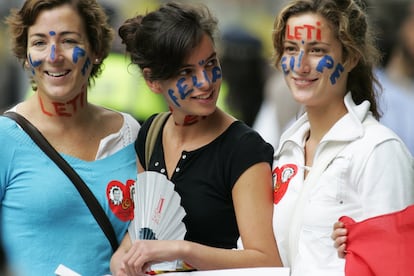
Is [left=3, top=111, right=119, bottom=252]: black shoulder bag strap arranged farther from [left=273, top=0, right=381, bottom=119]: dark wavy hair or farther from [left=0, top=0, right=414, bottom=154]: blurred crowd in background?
[left=273, top=0, right=381, bottom=119]: dark wavy hair

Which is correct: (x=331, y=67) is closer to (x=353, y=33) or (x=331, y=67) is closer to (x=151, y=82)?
(x=353, y=33)

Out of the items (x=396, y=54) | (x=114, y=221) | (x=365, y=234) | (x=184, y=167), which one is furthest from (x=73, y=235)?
(x=396, y=54)

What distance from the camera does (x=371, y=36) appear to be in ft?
15.5

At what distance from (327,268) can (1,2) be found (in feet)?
27.5

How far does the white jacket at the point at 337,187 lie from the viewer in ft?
13.9

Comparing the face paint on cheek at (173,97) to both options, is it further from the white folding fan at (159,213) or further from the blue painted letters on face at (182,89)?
the white folding fan at (159,213)

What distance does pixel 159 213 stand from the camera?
15.6ft

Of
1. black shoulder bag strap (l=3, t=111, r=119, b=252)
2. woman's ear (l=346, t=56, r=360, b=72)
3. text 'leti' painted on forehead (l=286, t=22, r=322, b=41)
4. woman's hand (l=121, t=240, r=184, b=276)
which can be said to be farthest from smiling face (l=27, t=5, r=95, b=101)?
woman's ear (l=346, t=56, r=360, b=72)

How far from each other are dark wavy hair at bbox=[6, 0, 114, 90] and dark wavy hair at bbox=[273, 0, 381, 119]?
969 mm

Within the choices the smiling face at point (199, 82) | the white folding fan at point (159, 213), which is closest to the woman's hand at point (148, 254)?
the white folding fan at point (159, 213)

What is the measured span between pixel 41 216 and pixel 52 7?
102 centimetres

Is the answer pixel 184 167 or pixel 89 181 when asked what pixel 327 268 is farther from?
pixel 89 181

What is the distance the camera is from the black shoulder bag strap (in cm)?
496

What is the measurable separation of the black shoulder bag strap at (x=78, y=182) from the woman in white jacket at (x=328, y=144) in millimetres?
831
